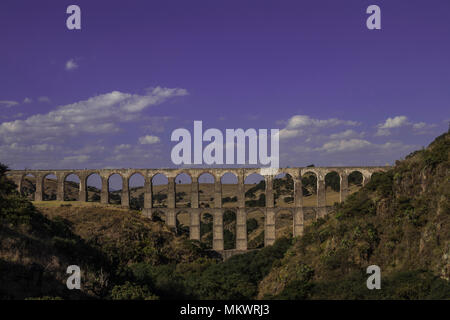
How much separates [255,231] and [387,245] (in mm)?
47799

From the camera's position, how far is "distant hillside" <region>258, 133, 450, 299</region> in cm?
1969

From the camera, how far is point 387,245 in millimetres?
23688

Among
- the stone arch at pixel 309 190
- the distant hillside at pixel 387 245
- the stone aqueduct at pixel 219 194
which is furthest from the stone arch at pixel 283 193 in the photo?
the distant hillside at pixel 387 245

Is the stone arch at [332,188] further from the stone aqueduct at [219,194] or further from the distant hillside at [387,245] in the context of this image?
the distant hillside at [387,245]

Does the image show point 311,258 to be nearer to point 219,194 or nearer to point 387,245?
point 387,245

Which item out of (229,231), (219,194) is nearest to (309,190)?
(229,231)

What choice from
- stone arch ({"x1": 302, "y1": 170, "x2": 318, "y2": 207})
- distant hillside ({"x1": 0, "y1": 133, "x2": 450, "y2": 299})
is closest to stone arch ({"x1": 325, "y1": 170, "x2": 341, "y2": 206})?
stone arch ({"x1": 302, "y1": 170, "x2": 318, "y2": 207})

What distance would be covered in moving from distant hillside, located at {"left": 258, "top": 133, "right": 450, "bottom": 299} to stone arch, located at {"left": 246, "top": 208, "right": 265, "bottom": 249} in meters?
30.3

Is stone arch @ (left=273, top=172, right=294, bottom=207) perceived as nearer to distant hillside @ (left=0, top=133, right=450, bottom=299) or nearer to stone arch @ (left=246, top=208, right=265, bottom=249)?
stone arch @ (left=246, top=208, right=265, bottom=249)

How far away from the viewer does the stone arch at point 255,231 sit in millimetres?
62028
